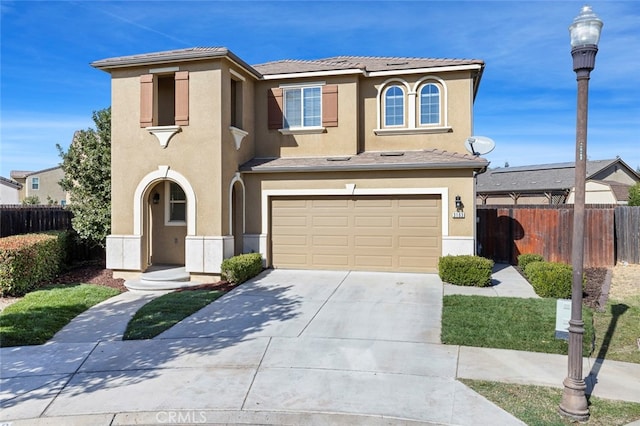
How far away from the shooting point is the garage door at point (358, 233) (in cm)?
1306

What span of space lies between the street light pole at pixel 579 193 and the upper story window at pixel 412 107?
884 cm

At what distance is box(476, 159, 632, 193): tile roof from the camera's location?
3462cm

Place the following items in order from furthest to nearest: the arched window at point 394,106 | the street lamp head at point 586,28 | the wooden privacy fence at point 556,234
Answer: the arched window at point 394,106 < the wooden privacy fence at point 556,234 < the street lamp head at point 586,28

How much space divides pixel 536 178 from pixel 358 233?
29513mm

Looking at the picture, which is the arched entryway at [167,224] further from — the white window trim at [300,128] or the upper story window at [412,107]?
the upper story window at [412,107]

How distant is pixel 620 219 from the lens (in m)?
13.9

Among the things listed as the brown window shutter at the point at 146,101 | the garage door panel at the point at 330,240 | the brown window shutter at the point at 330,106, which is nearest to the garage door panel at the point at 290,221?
the garage door panel at the point at 330,240

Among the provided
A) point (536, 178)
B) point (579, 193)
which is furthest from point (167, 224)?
point (536, 178)

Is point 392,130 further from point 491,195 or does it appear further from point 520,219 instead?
point 491,195

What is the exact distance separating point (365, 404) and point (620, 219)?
12633 millimetres

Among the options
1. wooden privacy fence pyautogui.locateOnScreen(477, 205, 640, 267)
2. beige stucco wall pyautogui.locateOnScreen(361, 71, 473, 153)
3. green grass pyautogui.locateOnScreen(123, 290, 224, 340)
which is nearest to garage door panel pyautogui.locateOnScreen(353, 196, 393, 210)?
beige stucco wall pyautogui.locateOnScreen(361, 71, 473, 153)

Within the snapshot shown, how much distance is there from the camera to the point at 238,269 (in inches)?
470

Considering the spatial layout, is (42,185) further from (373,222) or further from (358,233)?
(373,222)

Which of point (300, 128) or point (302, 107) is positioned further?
point (302, 107)
